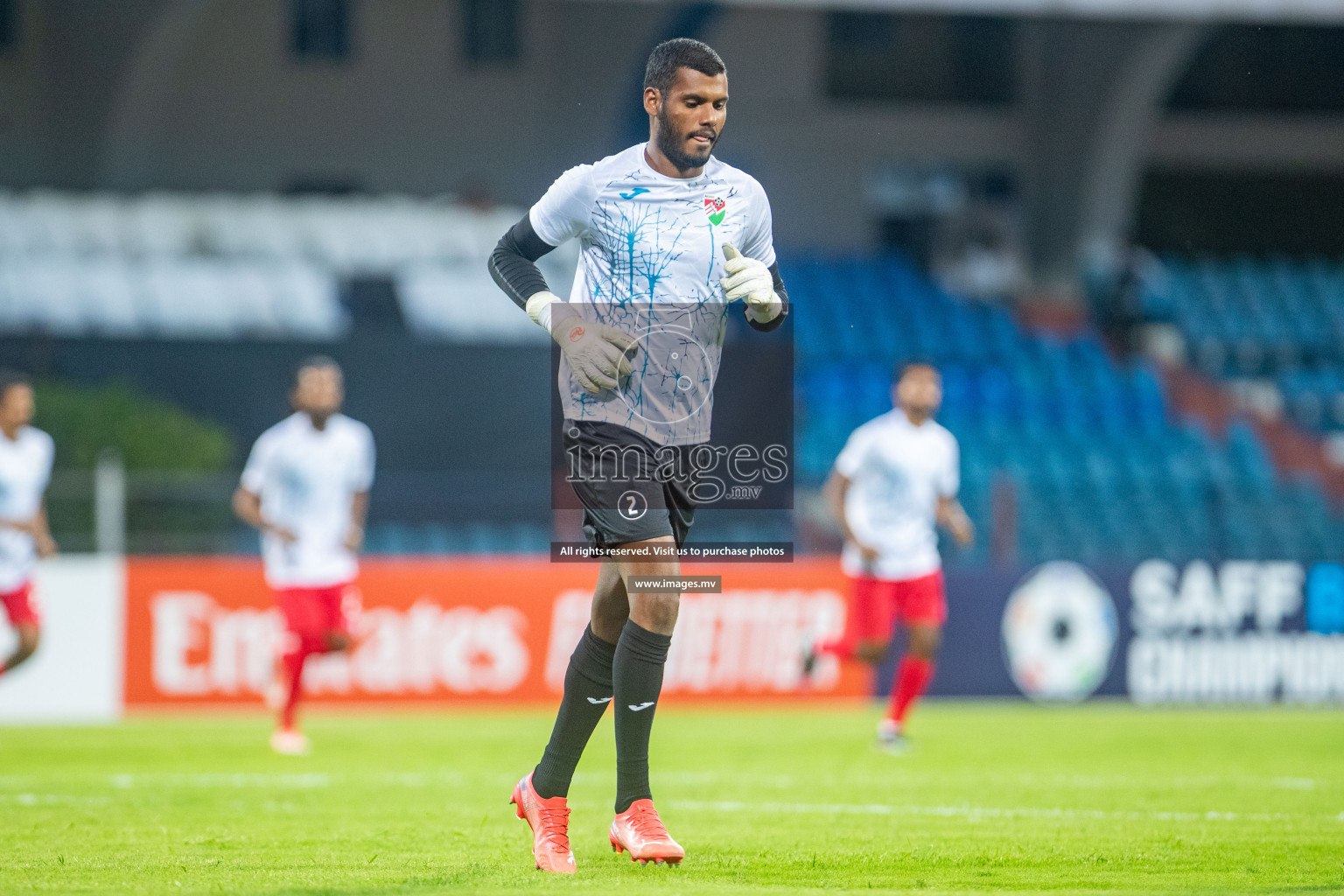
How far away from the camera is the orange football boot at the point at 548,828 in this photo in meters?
4.81

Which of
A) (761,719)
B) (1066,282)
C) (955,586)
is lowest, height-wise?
(761,719)

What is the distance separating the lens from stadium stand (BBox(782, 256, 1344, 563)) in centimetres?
1469

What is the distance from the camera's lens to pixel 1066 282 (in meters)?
24.4

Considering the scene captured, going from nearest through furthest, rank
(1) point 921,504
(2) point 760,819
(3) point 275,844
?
(3) point 275,844
(2) point 760,819
(1) point 921,504

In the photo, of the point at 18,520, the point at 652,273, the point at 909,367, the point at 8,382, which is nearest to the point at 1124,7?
the point at 909,367

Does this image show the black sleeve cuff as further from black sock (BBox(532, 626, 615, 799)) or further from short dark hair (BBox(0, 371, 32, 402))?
short dark hair (BBox(0, 371, 32, 402))

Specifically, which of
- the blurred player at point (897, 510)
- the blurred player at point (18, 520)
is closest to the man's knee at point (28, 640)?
the blurred player at point (18, 520)

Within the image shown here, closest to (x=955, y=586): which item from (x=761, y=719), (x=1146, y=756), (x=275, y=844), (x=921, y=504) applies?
(x=761, y=719)

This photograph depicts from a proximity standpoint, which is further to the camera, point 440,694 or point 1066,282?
point 1066,282

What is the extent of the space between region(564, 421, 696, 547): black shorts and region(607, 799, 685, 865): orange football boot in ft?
2.51

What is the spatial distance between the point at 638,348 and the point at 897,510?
609 centimetres

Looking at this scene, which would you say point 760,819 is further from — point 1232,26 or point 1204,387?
point 1232,26

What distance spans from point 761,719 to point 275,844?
776cm

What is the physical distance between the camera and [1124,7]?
17422 mm
